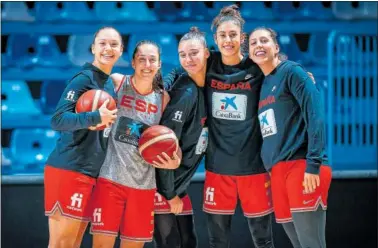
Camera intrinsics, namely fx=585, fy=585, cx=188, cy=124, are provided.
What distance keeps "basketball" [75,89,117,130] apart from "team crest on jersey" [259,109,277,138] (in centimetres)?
74

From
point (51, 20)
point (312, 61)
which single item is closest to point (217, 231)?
point (312, 61)

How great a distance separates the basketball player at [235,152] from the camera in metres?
2.98

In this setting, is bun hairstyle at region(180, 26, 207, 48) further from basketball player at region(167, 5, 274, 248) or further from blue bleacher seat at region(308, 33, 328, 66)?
blue bleacher seat at region(308, 33, 328, 66)

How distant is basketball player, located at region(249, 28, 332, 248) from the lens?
269 cm

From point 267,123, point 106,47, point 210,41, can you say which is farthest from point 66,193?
point 210,41

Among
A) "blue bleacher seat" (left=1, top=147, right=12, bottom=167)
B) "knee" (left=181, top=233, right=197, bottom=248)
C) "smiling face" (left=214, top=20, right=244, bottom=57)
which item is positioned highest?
"smiling face" (left=214, top=20, right=244, bottom=57)

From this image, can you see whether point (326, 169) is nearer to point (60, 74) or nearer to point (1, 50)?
point (60, 74)

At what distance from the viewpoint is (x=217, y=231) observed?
3.00m

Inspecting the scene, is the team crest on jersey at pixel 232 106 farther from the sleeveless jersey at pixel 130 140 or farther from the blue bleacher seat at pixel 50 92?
the blue bleacher seat at pixel 50 92

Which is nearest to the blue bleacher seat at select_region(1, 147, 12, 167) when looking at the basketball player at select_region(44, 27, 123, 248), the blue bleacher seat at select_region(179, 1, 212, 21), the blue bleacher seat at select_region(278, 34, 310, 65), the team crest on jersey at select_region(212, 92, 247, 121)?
the blue bleacher seat at select_region(179, 1, 212, 21)

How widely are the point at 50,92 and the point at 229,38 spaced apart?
224cm

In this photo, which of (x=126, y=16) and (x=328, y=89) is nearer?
(x=328, y=89)

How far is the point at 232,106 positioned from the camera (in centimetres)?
299

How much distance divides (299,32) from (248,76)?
1.95 metres
